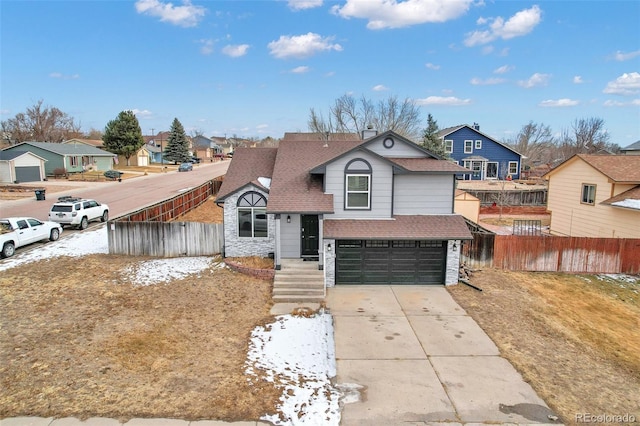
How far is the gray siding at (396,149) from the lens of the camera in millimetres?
17500

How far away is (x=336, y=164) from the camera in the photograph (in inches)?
640

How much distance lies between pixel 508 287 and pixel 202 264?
12.5m

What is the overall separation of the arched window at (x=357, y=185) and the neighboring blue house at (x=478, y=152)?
126 ft

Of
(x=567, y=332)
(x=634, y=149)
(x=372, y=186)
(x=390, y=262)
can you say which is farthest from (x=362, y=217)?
(x=634, y=149)

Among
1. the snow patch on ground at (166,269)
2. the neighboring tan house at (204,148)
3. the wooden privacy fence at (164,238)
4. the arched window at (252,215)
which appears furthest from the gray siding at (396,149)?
the neighboring tan house at (204,148)

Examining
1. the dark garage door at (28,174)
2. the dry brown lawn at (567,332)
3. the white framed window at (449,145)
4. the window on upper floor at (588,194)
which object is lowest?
the dry brown lawn at (567,332)

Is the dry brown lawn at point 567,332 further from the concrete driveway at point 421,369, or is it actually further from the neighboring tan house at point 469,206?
the neighboring tan house at point 469,206

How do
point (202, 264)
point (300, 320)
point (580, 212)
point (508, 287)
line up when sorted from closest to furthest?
point (300, 320)
point (508, 287)
point (202, 264)
point (580, 212)

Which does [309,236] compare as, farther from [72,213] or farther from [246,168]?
[72,213]

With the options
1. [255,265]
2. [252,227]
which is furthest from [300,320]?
[252,227]

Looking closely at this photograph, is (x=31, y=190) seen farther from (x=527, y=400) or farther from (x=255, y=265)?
(x=527, y=400)

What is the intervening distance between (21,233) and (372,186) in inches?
635

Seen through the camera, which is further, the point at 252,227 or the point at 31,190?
the point at 31,190

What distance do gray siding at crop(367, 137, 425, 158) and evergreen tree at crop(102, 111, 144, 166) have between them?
189 feet
